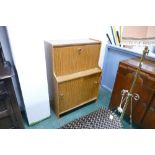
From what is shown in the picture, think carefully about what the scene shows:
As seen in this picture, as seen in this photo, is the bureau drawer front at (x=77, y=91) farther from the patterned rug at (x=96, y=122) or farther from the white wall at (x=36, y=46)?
the patterned rug at (x=96, y=122)

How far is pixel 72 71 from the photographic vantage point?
5.32 ft

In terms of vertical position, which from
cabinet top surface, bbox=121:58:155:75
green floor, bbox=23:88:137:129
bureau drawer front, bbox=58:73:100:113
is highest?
cabinet top surface, bbox=121:58:155:75

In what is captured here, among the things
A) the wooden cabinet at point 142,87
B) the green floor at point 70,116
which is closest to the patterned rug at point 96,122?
the wooden cabinet at point 142,87

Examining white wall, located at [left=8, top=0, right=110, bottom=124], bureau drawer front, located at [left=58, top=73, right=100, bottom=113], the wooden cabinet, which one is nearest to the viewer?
white wall, located at [left=8, top=0, right=110, bottom=124]

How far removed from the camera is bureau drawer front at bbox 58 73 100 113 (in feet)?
5.16

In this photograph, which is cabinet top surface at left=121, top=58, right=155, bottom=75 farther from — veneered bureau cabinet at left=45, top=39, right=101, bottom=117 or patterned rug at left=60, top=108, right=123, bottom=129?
patterned rug at left=60, top=108, right=123, bottom=129

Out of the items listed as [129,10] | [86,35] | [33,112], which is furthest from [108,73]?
[129,10]

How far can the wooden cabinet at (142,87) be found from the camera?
1.30 meters

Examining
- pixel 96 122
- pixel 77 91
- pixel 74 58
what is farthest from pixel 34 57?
pixel 96 122

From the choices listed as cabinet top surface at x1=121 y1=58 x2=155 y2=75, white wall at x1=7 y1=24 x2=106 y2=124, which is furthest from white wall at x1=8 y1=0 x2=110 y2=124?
cabinet top surface at x1=121 y1=58 x2=155 y2=75

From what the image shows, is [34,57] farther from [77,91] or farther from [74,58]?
[77,91]

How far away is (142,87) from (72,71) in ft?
2.64
